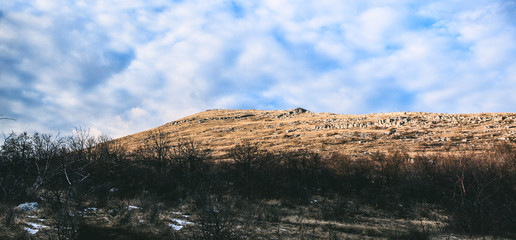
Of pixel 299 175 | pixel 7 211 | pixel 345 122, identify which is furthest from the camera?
pixel 345 122

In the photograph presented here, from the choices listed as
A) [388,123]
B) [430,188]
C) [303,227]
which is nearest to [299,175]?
[430,188]

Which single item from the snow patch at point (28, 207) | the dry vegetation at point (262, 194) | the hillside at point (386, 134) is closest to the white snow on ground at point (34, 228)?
the dry vegetation at point (262, 194)

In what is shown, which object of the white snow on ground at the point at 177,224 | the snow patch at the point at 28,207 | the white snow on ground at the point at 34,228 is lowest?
the white snow on ground at the point at 177,224

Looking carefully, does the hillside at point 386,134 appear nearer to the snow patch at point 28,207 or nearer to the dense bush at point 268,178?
the dense bush at point 268,178

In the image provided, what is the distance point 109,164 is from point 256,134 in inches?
1655

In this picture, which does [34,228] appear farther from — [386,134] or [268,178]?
[386,134]

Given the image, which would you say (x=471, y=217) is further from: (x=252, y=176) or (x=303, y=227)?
(x=252, y=176)

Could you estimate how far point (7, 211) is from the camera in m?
11.6

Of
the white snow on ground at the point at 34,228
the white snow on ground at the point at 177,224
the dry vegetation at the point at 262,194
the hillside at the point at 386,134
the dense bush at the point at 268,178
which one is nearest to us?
the white snow on ground at the point at 34,228

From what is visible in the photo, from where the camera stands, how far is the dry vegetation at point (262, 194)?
10828mm

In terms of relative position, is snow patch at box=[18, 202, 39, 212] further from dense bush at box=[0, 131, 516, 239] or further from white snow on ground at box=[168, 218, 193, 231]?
white snow on ground at box=[168, 218, 193, 231]

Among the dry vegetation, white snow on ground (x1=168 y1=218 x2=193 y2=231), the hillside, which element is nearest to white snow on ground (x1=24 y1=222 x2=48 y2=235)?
the dry vegetation

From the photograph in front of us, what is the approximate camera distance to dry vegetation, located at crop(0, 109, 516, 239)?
426 inches

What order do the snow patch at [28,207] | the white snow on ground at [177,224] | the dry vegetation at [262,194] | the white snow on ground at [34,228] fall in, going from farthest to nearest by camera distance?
the snow patch at [28,207] < the white snow on ground at [177,224] < the dry vegetation at [262,194] < the white snow on ground at [34,228]
